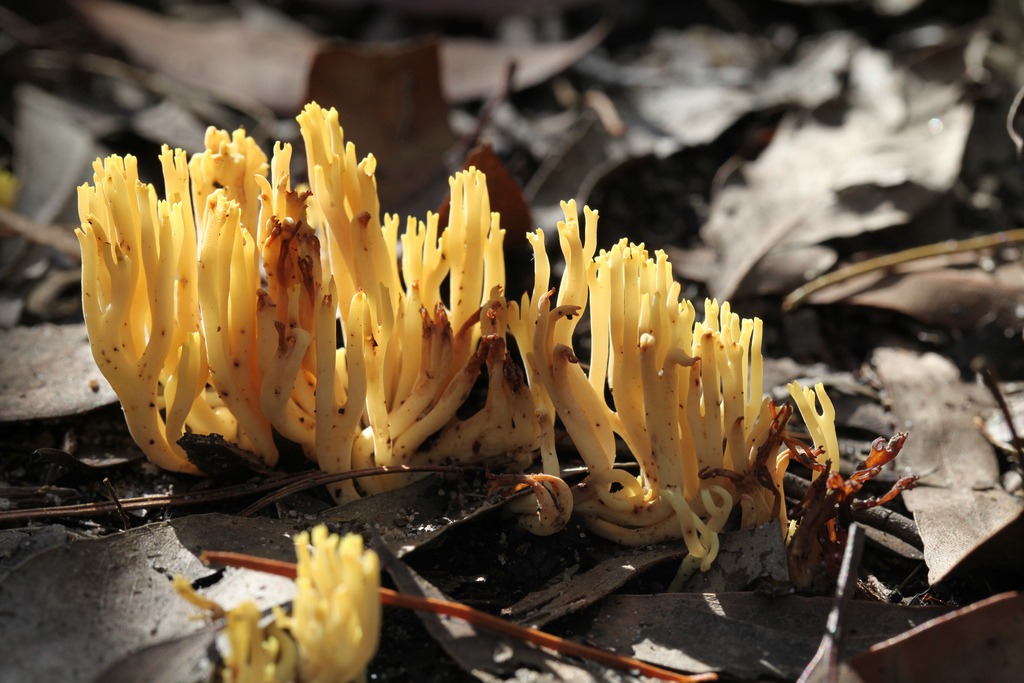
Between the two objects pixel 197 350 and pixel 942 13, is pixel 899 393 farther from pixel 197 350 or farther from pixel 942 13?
pixel 942 13

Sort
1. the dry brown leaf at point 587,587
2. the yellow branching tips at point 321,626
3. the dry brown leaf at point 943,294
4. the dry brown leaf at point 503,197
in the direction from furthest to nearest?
1. the dry brown leaf at point 943,294
2. the dry brown leaf at point 503,197
3. the dry brown leaf at point 587,587
4. the yellow branching tips at point 321,626

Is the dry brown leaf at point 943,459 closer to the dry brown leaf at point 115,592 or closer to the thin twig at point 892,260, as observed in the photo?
the thin twig at point 892,260

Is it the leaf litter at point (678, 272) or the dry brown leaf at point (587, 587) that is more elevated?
the leaf litter at point (678, 272)

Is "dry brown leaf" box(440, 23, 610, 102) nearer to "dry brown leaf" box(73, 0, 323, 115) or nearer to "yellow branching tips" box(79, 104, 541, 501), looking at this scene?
"dry brown leaf" box(73, 0, 323, 115)

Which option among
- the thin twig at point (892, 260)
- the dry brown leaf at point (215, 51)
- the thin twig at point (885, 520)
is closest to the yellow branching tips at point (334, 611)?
the thin twig at point (885, 520)

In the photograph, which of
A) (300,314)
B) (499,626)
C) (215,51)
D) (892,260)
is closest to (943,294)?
(892,260)

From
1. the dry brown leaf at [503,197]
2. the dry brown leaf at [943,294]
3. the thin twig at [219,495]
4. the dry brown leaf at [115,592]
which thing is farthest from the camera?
the dry brown leaf at [943,294]
